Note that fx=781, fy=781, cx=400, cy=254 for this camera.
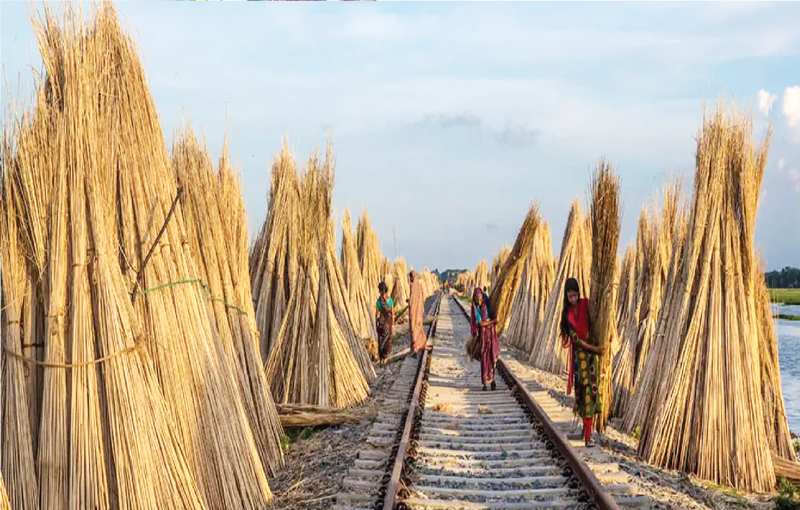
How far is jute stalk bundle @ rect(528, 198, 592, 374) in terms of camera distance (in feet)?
43.8

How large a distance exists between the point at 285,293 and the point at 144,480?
502cm

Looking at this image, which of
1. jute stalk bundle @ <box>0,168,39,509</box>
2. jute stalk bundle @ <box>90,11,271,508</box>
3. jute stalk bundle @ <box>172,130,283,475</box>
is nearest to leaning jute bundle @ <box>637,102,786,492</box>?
jute stalk bundle @ <box>172,130,283,475</box>

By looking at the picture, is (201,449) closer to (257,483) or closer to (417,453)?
(257,483)

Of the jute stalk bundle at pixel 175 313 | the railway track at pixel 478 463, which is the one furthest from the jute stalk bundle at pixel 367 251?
the jute stalk bundle at pixel 175 313

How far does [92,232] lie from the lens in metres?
3.76

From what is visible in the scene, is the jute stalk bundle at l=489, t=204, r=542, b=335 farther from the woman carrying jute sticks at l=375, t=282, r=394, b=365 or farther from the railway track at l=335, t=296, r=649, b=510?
the railway track at l=335, t=296, r=649, b=510

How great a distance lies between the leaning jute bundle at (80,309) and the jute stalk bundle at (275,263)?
4.67 m

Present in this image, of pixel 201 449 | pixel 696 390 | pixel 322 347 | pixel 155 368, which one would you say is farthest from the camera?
pixel 322 347

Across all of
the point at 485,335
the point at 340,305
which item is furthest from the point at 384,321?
the point at 340,305

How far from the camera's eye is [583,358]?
22.6 ft

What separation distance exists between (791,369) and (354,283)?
10878 millimetres

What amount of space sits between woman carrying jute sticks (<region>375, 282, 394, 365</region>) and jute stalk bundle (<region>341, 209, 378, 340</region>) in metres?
2.65

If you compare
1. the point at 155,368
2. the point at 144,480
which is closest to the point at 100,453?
the point at 144,480

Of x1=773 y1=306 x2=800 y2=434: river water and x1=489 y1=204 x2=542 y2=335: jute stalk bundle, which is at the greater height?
x1=489 y1=204 x2=542 y2=335: jute stalk bundle
